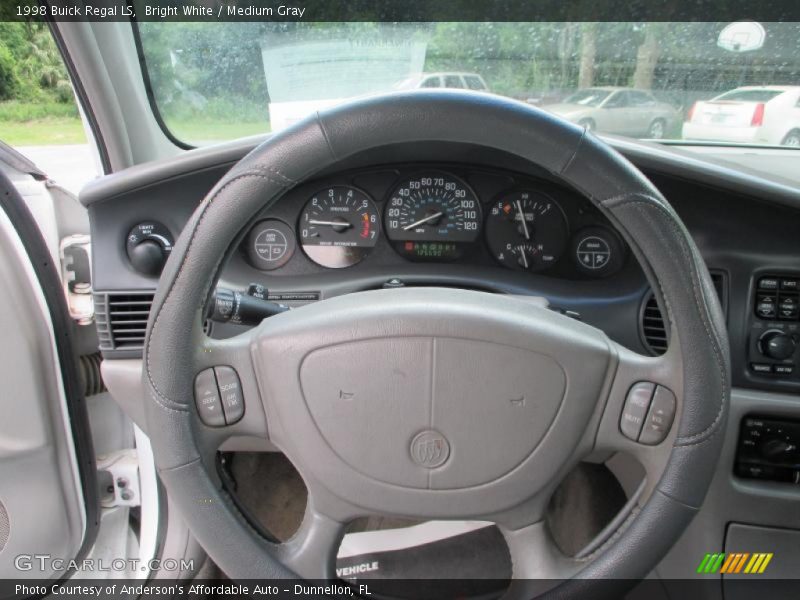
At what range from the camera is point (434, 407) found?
0.98 meters

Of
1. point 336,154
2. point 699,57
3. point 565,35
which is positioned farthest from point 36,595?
point 699,57

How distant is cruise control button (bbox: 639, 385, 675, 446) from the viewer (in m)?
0.96

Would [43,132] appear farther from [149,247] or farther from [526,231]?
[526,231]

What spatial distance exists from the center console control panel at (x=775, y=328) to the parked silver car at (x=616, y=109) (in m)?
0.56

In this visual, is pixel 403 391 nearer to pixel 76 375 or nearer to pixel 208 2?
pixel 76 375

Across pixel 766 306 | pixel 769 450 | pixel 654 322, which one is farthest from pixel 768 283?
pixel 769 450

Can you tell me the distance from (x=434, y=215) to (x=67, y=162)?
111cm

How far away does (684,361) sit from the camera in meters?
0.91

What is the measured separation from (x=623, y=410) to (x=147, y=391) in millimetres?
753

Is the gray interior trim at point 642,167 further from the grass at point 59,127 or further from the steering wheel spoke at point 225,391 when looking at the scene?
the steering wheel spoke at point 225,391

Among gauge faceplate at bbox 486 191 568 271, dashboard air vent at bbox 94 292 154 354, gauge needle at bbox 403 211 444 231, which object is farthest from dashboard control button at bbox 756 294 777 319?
dashboard air vent at bbox 94 292 154 354

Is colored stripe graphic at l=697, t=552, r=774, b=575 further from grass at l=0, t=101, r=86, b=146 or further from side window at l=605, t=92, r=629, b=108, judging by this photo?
grass at l=0, t=101, r=86, b=146

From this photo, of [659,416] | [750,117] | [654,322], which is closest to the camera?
[659,416]

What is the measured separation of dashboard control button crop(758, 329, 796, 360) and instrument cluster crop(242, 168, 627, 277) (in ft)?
1.22
